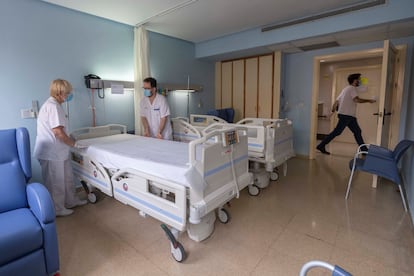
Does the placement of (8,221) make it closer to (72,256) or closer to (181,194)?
(72,256)

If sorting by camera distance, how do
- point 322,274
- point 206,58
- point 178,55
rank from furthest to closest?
point 206,58
point 178,55
point 322,274

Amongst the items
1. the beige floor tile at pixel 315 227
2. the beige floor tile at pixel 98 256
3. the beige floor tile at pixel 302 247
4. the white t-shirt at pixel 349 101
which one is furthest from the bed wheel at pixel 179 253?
the white t-shirt at pixel 349 101

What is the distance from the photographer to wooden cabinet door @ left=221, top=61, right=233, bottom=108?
5273 millimetres

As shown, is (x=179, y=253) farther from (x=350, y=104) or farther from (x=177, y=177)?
(x=350, y=104)

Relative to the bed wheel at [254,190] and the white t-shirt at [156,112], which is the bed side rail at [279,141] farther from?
the white t-shirt at [156,112]

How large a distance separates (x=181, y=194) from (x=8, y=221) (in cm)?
111

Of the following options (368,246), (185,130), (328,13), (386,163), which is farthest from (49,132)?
(328,13)

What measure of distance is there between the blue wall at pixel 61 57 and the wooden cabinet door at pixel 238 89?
5.77 feet

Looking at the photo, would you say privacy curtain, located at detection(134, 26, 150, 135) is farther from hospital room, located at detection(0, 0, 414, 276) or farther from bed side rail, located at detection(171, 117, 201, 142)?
bed side rail, located at detection(171, 117, 201, 142)

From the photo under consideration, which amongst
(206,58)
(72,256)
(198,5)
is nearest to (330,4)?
(198,5)

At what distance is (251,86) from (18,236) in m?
4.50

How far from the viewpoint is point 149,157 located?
201 cm

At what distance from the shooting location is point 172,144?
102 inches

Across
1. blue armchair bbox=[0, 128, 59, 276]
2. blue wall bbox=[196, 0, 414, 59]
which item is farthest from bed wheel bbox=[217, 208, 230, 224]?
blue wall bbox=[196, 0, 414, 59]
